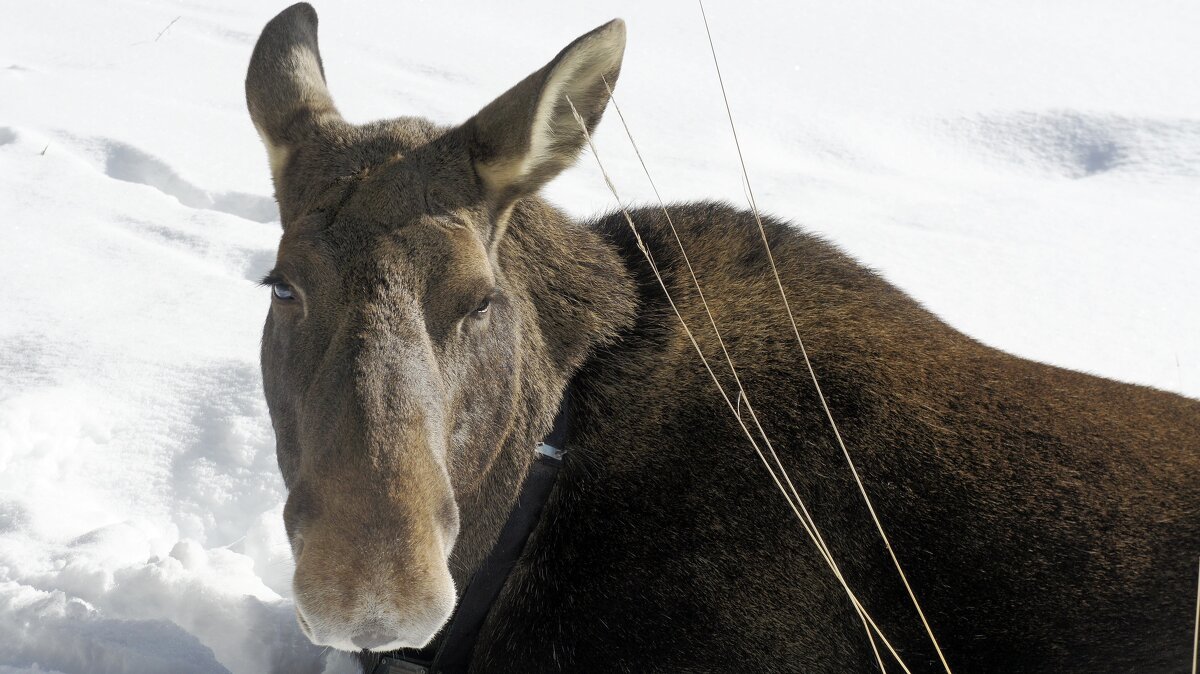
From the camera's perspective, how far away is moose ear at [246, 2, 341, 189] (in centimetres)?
366

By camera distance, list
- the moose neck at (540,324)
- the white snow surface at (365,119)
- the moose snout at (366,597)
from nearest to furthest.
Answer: the moose snout at (366,597) → the moose neck at (540,324) → the white snow surface at (365,119)

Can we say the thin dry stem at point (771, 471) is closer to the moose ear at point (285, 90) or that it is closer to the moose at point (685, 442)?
the moose at point (685, 442)

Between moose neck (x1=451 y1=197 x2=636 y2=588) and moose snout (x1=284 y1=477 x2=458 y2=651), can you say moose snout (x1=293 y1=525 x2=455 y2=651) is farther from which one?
moose neck (x1=451 y1=197 x2=636 y2=588)

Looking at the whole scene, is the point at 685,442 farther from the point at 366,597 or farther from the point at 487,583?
the point at 366,597

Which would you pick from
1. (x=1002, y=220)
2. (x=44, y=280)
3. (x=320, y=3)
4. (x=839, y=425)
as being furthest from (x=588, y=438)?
(x=320, y=3)

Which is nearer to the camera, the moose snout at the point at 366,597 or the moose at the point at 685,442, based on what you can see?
the moose snout at the point at 366,597

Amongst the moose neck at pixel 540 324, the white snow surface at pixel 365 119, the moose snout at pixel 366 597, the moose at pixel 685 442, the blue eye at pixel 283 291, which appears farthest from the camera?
the white snow surface at pixel 365 119

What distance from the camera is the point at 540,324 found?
146 inches

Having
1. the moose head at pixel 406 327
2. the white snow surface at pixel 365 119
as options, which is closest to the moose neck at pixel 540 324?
the moose head at pixel 406 327

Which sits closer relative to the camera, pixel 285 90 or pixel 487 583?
pixel 487 583

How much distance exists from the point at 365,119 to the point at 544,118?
22.5 feet

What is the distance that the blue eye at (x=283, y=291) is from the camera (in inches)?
123

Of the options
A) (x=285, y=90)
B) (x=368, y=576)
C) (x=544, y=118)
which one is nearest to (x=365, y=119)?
(x=285, y=90)

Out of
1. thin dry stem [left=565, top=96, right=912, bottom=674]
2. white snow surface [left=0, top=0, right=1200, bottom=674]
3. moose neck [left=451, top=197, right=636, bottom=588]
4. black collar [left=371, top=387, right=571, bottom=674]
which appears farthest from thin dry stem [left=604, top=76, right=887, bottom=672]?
white snow surface [left=0, top=0, right=1200, bottom=674]
